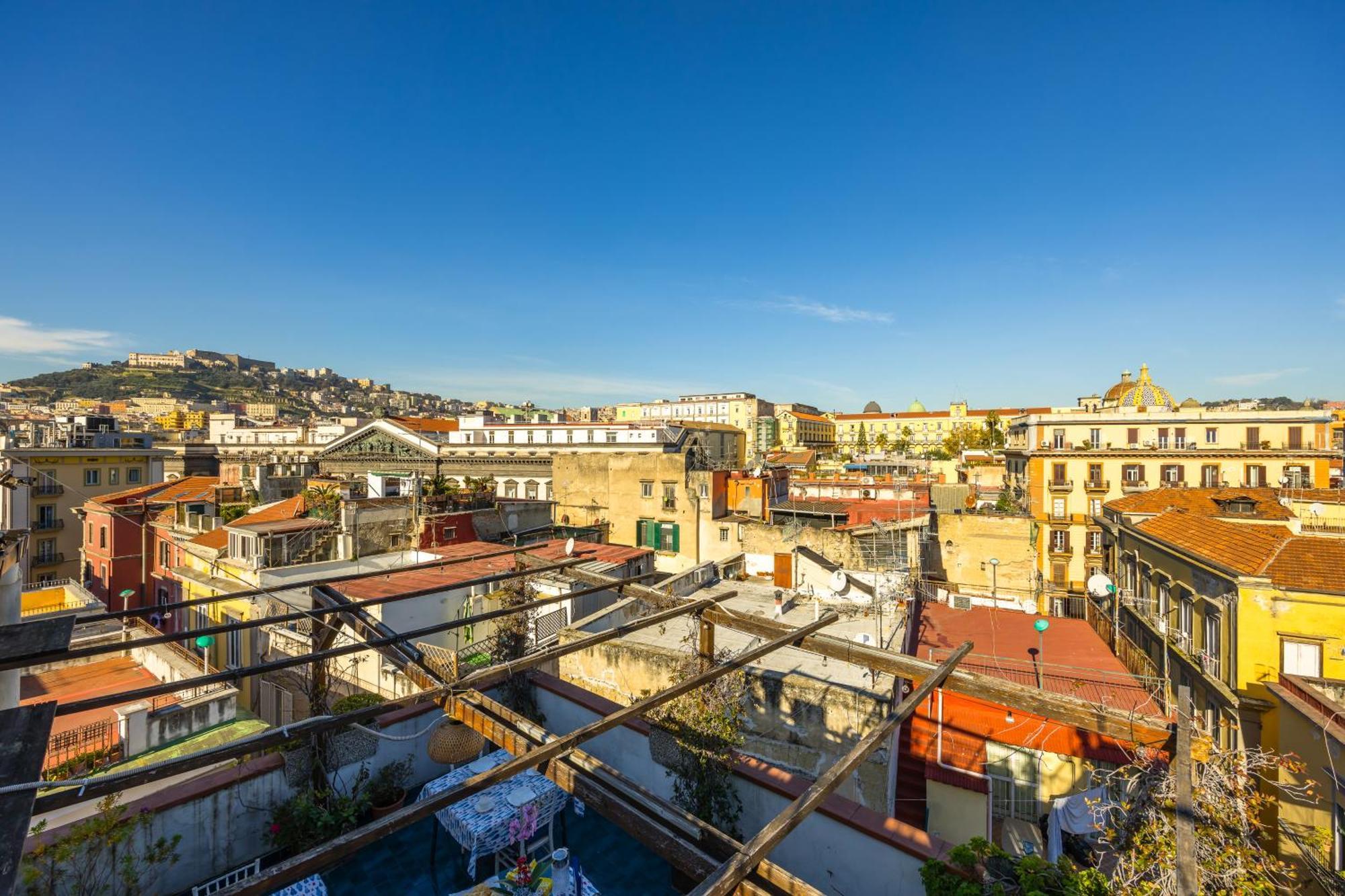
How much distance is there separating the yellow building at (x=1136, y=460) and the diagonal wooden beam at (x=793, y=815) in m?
35.3

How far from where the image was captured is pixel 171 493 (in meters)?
26.1

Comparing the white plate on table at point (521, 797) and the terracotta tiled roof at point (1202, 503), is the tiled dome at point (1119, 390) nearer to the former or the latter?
the terracotta tiled roof at point (1202, 503)

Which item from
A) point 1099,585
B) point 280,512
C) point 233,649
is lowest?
point 233,649

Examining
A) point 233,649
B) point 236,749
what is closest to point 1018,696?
point 236,749

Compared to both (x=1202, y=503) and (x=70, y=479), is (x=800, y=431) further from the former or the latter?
(x=70, y=479)

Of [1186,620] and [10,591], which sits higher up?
[10,591]

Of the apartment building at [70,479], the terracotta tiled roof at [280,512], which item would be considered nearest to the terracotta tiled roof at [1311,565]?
the terracotta tiled roof at [280,512]

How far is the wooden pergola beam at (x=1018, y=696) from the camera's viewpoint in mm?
4320

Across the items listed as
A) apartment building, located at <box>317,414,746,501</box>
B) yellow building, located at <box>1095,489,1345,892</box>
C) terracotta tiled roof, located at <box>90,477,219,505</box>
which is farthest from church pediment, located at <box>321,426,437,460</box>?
yellow building, located at <box>1095,489,1345,892</box>

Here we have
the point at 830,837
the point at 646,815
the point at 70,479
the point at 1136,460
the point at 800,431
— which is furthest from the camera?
the point at 800,431

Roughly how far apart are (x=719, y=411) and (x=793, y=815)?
11557 cm

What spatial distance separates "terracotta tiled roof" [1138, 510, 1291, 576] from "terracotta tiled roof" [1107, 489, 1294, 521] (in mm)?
1292

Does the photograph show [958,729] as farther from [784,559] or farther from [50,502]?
[50,502]

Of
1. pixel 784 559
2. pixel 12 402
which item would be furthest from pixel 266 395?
pixel 784 559
